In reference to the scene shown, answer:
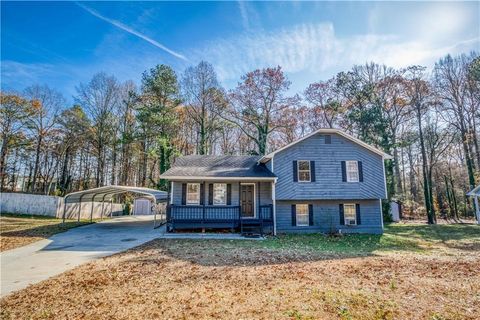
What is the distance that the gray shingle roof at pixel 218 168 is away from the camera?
14.8 metres

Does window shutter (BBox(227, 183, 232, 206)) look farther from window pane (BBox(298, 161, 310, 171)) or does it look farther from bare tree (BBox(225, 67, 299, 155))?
bare tree (BBox(225, 67, 299, 155))

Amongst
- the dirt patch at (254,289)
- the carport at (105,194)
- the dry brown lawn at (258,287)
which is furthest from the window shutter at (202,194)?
the dirt patch at (254,289)

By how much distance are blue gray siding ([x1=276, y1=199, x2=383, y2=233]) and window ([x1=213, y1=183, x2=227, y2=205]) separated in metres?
3.31

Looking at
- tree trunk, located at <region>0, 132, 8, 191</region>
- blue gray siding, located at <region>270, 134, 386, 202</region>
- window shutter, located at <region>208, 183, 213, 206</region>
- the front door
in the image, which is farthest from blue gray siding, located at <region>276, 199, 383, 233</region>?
tree trunk, located at <region>0, 132, 8, 191</region>

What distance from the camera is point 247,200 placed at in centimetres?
1582

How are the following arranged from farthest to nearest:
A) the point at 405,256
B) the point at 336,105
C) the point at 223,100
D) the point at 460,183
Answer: the point at 460,183
the point at 223,100
the point at 336,105
the point at 405,256

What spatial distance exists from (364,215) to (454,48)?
59.0 feet

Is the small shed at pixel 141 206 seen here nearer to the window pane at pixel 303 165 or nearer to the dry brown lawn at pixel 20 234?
the dry brown lawn at pixel 20 234

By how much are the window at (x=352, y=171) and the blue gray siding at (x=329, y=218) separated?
4.39 ft

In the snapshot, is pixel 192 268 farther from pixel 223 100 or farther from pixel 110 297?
pixel 223 100

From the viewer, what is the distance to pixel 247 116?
1034 inches

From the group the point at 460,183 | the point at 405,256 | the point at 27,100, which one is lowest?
the point at 405,256

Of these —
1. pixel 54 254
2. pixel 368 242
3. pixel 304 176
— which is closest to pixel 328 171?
pixel 304 176

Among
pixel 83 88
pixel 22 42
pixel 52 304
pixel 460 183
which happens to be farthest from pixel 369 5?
pixel 460 183
